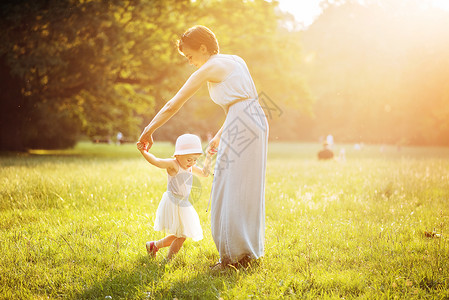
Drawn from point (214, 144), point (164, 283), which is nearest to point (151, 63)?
point (214, 144)

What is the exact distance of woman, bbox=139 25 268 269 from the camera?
4.00 m

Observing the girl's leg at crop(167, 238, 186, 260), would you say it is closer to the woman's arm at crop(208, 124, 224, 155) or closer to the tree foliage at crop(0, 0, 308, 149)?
the woman's arm at crop(208, 124, 224, 155)

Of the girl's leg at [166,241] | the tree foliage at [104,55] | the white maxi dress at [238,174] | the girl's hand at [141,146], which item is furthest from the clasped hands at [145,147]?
the tree foliage at [104,55]

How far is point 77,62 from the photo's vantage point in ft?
57.9

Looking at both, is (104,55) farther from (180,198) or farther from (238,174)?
(238,174)

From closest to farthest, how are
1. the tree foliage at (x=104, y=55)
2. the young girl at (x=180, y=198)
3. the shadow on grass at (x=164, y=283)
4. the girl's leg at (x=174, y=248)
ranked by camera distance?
1. the shadow on grass at (x=164, y=283)
2. the young girl at (x=180, y=198)
3. the girl's leg at (x=174, y=248)
4. the tree foliage at (x=104, y=55)

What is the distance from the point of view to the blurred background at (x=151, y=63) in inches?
648

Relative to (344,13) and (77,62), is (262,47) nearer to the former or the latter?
(77,62)

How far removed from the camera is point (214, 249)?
4.76 m

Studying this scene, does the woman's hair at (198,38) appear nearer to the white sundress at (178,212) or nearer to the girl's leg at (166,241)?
the white sundress at (178,212)

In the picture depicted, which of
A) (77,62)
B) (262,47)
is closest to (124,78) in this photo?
(77,62)

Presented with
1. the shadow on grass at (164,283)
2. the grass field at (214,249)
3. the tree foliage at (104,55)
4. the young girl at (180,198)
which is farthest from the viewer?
the tree foliage at (104,55)

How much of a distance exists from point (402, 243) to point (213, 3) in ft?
61.6

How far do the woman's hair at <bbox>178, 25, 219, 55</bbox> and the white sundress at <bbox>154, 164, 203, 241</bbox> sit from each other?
4.18 feet
